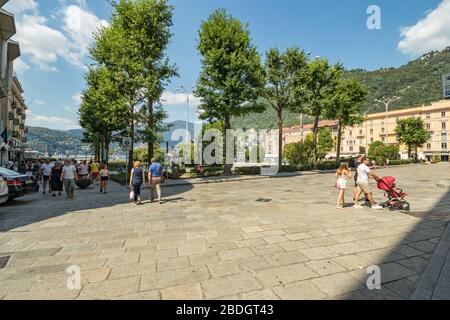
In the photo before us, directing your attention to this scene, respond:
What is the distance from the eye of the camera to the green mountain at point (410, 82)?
10319cm

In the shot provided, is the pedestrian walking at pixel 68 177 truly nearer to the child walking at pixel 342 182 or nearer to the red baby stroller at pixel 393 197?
the child walking at pixel 342 182

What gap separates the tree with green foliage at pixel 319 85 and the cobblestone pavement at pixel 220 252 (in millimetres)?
20100

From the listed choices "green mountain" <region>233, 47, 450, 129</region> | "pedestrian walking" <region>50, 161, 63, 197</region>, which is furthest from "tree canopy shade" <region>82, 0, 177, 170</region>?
"green mountain" <region>233, 47, 450, 129</region>

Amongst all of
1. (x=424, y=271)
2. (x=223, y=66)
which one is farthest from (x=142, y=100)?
(x=424, y=271)

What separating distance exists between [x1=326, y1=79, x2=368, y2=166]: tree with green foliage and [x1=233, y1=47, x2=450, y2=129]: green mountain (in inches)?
2569

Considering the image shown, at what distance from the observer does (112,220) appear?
23.1ft

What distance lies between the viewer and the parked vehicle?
9.66 m

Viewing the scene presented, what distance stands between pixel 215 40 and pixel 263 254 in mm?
19425

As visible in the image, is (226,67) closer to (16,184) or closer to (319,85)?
(319,85)

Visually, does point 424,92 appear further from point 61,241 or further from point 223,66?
point 61,241

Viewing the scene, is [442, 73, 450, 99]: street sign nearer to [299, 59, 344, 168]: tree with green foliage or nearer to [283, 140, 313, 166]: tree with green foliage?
[299, 59, 344, 168]: tree with green foliage

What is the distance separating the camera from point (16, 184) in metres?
9.89

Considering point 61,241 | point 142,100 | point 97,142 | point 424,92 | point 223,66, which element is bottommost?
point 61,241
